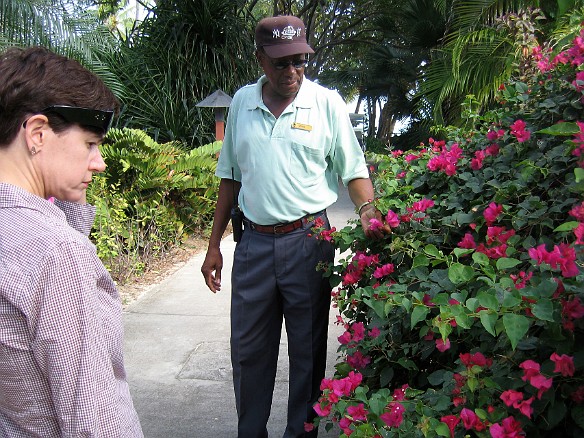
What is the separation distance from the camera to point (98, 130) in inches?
59.4

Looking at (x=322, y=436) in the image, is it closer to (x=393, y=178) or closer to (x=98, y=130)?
(x=393, y=178)

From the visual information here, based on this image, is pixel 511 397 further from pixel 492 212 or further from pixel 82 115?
pixel 82 115

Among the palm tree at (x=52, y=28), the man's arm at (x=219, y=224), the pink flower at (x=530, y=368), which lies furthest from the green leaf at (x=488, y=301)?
the palm tree at (x=52, y=28)

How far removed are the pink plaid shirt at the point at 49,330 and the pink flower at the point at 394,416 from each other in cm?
63

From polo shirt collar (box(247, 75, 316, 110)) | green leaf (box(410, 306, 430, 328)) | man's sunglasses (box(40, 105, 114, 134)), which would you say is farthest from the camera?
polo shirt collar (box(247, 75, 316, 110))

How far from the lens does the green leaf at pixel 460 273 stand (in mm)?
1679

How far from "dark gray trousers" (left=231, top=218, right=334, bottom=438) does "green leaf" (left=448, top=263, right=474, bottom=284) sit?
4.03 ft

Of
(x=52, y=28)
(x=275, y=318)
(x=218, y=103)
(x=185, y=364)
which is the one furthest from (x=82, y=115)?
(x=218, y=103)

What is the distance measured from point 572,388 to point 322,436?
7.52 ft

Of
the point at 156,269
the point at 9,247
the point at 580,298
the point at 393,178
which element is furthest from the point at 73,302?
the point at 156,269

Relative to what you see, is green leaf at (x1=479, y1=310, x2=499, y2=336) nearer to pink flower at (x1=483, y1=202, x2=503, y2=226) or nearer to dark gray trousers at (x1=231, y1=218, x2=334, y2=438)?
pink flower at (x1=483, y1=202, x2=503, y2=226)

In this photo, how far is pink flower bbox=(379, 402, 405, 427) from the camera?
61.7 inches

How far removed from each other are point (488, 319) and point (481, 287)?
0.30 m

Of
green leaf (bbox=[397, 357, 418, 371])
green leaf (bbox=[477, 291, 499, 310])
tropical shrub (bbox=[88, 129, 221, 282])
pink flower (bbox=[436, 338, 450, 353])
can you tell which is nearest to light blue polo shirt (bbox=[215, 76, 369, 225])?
green leaf (bbox=[397, 357, 418, 371])
